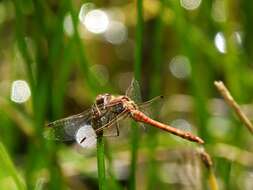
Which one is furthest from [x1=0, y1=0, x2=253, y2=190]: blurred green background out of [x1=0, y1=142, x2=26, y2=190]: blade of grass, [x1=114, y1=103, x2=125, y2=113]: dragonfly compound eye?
[x1=114, y1=103, x2=125, y2=113]: dragonfly compound eye

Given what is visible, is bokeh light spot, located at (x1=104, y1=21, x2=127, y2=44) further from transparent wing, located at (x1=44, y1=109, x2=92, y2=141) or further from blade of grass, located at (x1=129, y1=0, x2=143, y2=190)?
transparent wing, located at (x1=44, y1=109, x2=92, y2=141)

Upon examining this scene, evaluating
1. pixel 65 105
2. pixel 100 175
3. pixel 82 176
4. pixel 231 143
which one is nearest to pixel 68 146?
pixel 82 176

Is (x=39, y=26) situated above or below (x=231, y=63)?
above

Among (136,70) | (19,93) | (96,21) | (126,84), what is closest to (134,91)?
(136,70)

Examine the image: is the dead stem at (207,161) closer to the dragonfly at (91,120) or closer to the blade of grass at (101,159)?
the dragonfly at (91,120)

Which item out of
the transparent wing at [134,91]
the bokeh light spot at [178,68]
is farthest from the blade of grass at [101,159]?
the bokeh light spot at [178,68]

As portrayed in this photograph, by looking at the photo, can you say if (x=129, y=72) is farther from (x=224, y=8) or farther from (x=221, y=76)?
(x=224, y=8)
